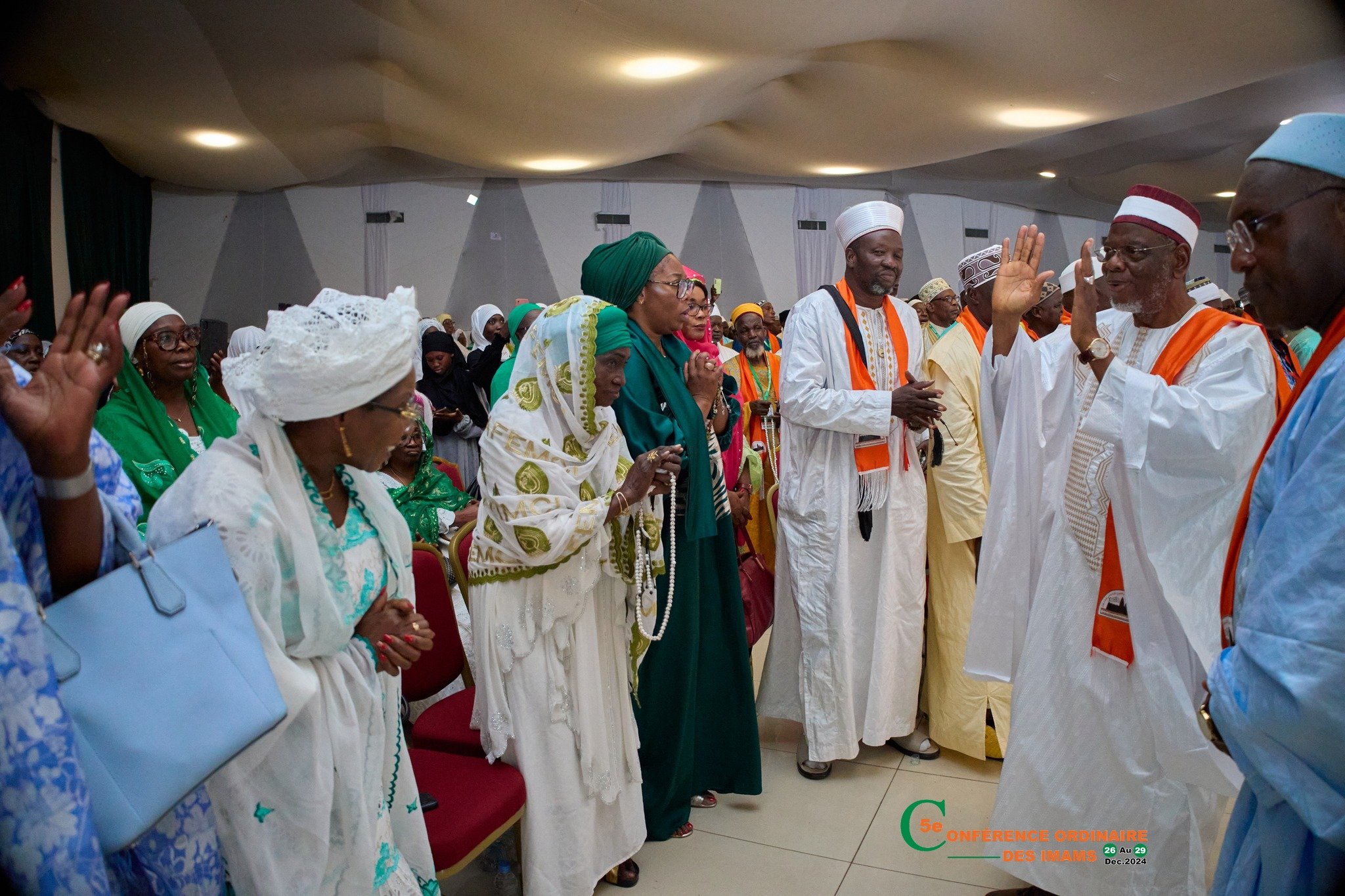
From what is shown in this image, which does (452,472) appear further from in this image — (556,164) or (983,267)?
(556,164)

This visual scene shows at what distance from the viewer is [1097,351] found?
2.21m

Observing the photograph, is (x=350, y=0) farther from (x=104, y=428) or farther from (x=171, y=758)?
(x=171, y=758)

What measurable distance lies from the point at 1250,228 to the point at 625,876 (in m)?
2.31

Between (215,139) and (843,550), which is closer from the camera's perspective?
(843,550)

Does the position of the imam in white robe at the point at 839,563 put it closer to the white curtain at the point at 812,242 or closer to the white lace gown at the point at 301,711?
the white lace gown at the point at 301,711

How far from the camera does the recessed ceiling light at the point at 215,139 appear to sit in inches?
345

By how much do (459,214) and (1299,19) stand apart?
30.7 feet

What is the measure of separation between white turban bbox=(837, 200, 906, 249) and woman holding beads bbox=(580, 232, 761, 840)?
972mm

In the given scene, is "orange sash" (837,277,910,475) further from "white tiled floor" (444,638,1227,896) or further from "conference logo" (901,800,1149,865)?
"conference logo" (901,800,1149,865)

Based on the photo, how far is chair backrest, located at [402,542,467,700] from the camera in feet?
8.43

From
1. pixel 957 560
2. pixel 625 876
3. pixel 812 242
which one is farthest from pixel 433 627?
pixel 812 242

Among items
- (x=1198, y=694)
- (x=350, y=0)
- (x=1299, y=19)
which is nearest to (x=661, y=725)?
(x=1198, y=694)

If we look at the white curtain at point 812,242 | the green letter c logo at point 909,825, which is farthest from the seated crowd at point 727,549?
the white curtain at point 812,242

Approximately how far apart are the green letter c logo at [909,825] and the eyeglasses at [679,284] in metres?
1.95
